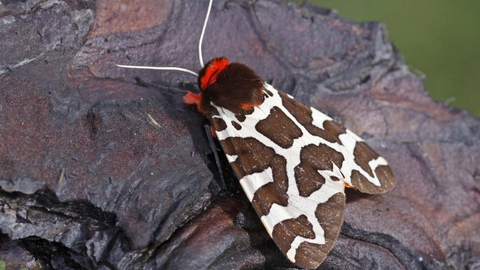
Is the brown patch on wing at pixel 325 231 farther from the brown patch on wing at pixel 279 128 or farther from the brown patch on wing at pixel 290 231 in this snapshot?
the brown patch on wing at pixel 279 128

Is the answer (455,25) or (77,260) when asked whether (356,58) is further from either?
(455,25)

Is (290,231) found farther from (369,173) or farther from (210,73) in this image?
(210,73)

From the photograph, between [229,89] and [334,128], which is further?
[334,128]

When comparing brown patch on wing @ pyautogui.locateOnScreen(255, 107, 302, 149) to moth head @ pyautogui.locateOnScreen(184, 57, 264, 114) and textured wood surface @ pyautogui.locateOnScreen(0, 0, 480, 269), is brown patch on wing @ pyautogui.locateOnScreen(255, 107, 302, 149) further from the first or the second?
textured wood surface @ pyautogui.locateOnScreen(0, 0, 480, 269)

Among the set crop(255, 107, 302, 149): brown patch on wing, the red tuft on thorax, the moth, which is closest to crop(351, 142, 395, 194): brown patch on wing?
the moth

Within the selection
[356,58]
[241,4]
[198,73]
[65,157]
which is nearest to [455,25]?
[356,58]

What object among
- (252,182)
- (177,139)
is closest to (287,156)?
(252,182)
